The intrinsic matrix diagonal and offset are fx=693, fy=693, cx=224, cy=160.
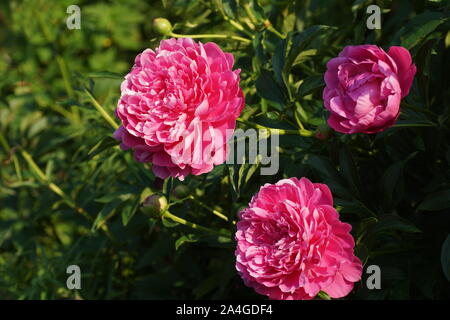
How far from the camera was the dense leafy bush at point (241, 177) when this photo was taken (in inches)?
46.9

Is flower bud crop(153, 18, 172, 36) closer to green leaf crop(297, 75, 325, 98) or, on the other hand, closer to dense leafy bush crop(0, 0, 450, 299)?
dense leafy bush crop(0, 0, 450, 299)

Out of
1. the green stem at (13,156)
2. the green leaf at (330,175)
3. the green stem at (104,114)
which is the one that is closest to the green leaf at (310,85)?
the green leaf at (330,175)

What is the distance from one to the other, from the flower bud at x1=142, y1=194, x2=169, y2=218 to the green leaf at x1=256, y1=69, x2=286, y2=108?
0.26 meters

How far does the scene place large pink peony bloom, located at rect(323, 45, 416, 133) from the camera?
99cm

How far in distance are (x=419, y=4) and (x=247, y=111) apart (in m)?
0.48

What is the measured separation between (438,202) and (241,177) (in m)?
0.32

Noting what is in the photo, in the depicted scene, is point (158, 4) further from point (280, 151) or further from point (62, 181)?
point (280, 151)

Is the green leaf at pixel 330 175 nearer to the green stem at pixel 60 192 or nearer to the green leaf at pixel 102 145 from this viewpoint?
the green leaf at pixel 102 145

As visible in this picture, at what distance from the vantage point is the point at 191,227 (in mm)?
1308

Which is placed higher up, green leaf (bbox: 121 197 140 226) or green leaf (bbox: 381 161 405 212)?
green leaf (bbox: 381 161 405 212)

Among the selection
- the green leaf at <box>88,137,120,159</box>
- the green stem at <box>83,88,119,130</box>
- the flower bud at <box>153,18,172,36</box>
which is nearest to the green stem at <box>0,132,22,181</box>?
the green stem at <box>83,88,119,130</box>

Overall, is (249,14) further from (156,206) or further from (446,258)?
(446,258)

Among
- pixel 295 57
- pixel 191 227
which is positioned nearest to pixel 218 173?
pixel 191 227

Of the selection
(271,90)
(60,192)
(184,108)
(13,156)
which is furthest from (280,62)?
(13,156)
